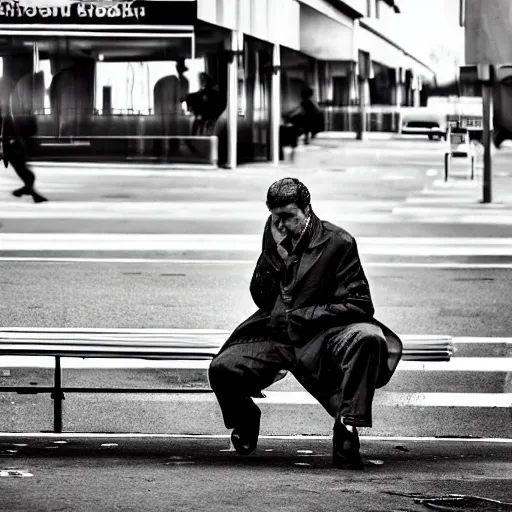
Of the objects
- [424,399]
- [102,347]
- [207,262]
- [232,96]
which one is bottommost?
[424,399]

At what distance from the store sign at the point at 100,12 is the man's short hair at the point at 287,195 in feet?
59.9

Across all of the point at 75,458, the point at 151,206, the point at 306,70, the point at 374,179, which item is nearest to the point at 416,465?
the point at 75,458

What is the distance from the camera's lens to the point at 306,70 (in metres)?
29.0

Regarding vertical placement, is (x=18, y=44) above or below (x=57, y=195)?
above

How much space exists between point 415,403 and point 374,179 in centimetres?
1807

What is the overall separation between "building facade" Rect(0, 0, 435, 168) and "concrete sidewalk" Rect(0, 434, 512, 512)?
55.8 ft

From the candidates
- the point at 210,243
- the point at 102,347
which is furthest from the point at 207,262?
the point at 102,347

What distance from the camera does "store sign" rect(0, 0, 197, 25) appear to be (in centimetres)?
2441

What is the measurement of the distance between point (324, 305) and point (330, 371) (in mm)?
298

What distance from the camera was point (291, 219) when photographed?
6699mm

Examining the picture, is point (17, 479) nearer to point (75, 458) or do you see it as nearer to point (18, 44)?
point (75, 458)

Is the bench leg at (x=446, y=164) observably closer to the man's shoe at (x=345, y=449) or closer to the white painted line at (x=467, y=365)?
the white painted line at (x=467, y=365)

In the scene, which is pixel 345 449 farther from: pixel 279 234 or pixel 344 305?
pixel 279 234

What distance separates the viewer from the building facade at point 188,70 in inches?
963
